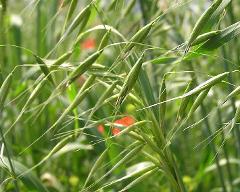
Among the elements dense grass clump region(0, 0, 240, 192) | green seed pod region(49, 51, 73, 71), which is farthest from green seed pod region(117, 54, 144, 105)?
green seed pod region(49, 51, 73, 71)

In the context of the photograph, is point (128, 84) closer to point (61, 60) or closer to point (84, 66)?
point (84, 66)

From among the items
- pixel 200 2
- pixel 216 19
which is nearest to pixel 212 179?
pixel 200 2

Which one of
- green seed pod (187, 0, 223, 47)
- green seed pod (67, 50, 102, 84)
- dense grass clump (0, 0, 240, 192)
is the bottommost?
dense grass clump (0, 0, 240, 192)

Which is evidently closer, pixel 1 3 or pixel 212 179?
pixel 1 3

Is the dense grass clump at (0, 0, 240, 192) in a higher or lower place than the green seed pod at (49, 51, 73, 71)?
lower

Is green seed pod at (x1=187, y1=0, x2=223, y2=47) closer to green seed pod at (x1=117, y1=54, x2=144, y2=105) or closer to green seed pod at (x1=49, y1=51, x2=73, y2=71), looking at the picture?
green seed pod at (x1=117, y1=54, x2=144, y2=105)

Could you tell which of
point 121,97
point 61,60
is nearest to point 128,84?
point 121,97

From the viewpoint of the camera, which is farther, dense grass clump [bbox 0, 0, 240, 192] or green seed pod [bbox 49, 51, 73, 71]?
green seed pod [bbox 49, 51, 73, 71]

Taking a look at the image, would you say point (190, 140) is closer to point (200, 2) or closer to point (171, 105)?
point (171, 105)

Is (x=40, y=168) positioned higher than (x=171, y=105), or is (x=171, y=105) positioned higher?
(x=40, y=168)
